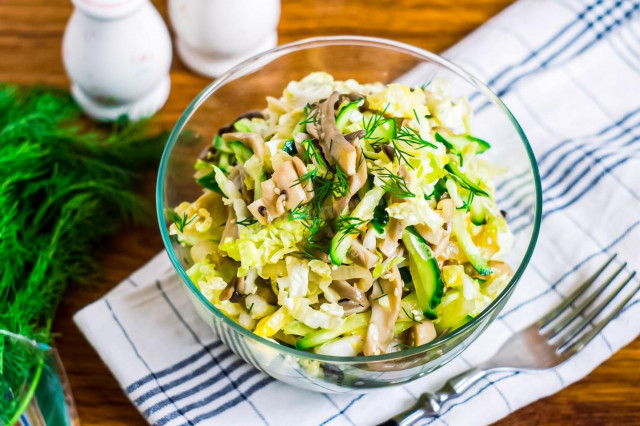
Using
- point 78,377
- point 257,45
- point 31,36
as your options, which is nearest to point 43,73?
point 31,36

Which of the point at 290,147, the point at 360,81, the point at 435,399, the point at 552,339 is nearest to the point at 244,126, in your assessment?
the point at 290,147

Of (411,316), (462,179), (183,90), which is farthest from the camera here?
(183,90)

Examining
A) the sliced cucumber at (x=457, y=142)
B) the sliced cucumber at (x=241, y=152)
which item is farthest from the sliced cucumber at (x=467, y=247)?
the sliced cucumber at (x=241, y=152)

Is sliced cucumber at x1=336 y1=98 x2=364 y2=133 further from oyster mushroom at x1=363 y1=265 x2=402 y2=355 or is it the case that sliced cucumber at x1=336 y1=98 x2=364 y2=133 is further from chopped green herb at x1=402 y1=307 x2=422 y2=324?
chopped green herb at x1=402 y1=307 x2=422 y2=324

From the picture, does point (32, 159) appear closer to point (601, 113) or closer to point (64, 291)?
point (64, 291)

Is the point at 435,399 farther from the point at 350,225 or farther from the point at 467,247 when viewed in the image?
the point at 350,225

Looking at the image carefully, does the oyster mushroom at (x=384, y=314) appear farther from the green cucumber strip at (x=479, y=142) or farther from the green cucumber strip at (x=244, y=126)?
the green cucumber strip at (x=244, y=126)
